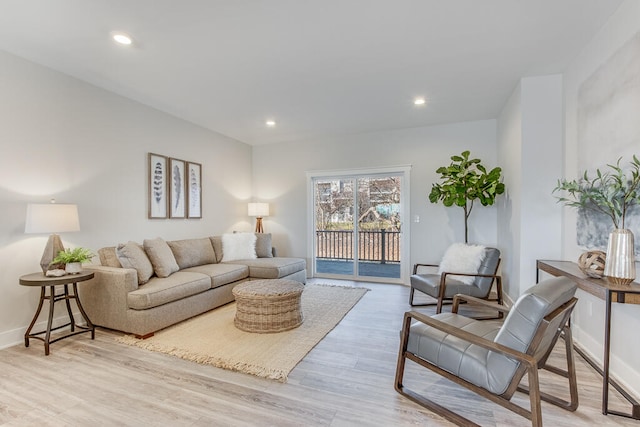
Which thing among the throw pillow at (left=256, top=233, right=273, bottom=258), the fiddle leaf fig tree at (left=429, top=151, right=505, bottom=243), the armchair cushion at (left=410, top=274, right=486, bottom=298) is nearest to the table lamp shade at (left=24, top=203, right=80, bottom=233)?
the throw pillow at (left=256, top=233, right=273, bottom=258)

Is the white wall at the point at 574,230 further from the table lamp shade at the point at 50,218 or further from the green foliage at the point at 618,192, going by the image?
the table lamp shade at the point at 50,218

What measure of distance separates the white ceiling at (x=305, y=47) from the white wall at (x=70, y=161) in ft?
0.81

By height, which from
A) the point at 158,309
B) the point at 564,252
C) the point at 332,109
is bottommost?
the point at 158,309

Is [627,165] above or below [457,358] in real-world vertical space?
above

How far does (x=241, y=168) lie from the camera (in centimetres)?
582

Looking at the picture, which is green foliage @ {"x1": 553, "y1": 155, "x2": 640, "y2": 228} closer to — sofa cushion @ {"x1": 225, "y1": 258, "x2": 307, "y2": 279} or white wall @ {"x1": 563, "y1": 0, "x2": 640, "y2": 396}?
white wall @ {"x1": 563, "y1": 0, "x2": 640, "y2": 396}

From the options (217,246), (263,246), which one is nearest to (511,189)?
(263,246)

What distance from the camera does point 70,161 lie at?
3.15 meters

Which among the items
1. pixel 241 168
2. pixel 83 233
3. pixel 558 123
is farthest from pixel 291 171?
pixel 558 123

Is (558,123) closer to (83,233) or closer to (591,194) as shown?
(591,194)

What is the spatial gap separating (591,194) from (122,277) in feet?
12.8

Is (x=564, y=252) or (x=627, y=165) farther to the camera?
(x=564, y=252)

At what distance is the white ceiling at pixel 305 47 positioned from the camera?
212 centimetres

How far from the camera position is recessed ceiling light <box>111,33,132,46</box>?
241cm
